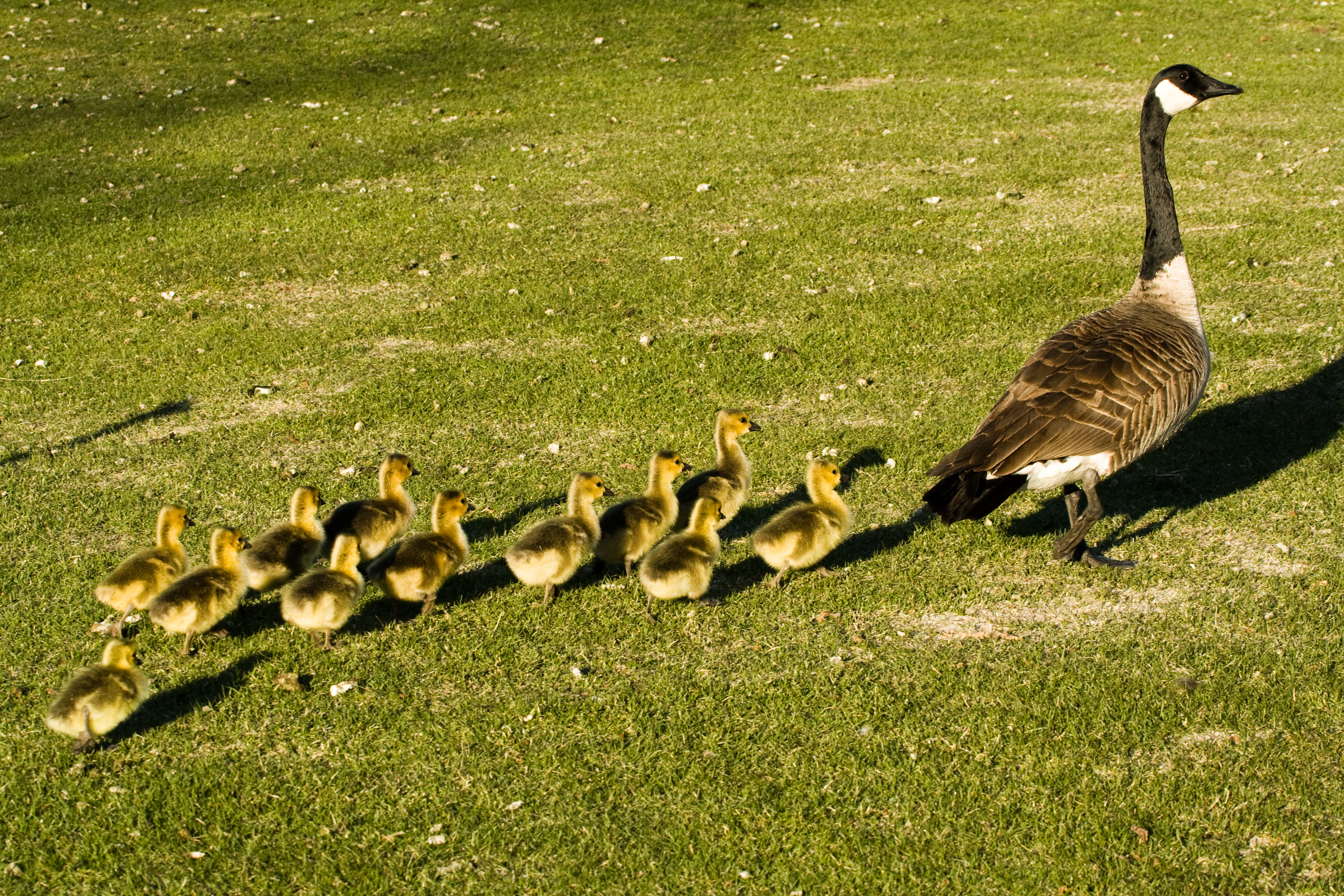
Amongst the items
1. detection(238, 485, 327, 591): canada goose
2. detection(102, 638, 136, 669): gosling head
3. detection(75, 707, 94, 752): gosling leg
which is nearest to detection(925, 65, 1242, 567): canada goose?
detection(238, 485, 327, 591): canada goose

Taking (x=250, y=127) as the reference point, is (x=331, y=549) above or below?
above

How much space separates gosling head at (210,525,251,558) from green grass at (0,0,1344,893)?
0.50 m

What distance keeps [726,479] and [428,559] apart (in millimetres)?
2030

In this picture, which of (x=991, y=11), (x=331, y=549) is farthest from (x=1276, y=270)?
(x=991, y=11)

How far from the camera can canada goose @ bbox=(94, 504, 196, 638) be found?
6531 millimetres

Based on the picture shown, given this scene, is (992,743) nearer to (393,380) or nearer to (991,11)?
(393,380)

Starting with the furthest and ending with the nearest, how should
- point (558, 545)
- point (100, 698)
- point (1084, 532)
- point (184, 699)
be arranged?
point (1084, 532) < point (558, 545) < point (184, 699) < point (100, 698)

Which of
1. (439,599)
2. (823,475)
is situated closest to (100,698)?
(439,599)

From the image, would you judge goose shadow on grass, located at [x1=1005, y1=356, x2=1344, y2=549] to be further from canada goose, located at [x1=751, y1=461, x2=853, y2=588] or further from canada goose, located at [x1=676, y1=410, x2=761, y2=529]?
canada goose, located at [x1=676, y1=410, x2=761, y2=529]

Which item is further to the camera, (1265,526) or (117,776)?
(1265,526)

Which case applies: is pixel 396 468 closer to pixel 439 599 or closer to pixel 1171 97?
pixel 439 599

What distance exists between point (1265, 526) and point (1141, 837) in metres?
3.39

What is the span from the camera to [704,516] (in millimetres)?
6898

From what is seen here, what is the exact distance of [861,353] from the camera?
33.7 feet
